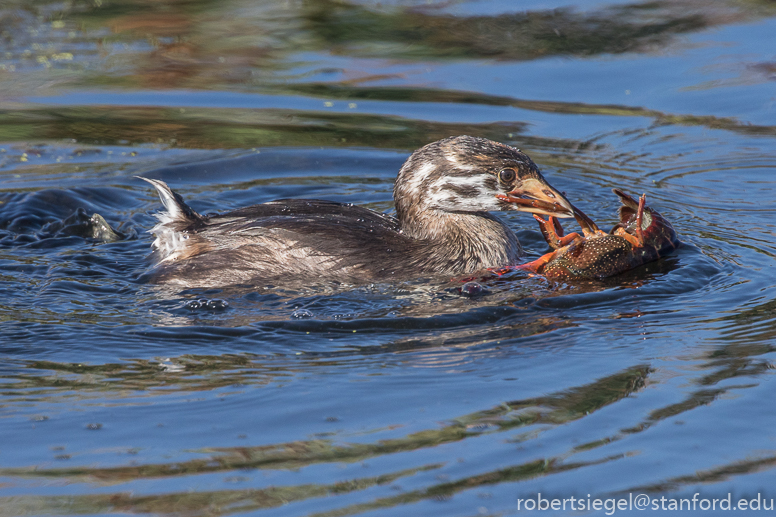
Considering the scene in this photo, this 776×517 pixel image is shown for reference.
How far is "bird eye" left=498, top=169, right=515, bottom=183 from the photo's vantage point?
6836 mm

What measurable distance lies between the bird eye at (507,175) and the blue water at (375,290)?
68 centimetres

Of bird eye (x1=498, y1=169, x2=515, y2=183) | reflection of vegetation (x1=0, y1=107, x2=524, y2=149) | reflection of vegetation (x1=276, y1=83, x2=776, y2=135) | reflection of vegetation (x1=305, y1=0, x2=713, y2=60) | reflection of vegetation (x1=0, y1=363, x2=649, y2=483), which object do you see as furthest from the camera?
reflection of vegetation (x1=305, y1=0, x2=713, y2=60)

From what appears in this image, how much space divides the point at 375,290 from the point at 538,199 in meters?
1.30

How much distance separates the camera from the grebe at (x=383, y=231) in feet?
21.6

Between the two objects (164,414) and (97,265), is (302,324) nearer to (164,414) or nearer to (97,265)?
(164,414)

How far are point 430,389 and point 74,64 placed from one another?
312 inches

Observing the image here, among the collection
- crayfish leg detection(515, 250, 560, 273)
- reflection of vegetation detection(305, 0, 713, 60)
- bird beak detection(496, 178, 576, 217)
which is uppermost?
reflection of vegetation detection(305, 0, 713, 60)

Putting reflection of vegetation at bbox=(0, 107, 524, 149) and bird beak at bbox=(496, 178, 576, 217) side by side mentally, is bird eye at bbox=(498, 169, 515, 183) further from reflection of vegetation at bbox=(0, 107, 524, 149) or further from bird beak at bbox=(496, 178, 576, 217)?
reflection of vegetation at bbox=(0, 107, 524, 149)

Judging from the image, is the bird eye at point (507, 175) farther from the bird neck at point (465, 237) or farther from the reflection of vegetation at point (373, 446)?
the reflection of vegetation at point (373, 446)

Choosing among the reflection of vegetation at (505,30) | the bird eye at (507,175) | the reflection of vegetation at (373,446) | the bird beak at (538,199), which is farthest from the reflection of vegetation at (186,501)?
the reflection of vegetation at (505,30)

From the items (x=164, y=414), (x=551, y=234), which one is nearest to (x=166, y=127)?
(x=551, y=234)

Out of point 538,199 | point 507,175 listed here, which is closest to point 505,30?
point 507,175

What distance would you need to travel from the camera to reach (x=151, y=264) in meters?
7.13

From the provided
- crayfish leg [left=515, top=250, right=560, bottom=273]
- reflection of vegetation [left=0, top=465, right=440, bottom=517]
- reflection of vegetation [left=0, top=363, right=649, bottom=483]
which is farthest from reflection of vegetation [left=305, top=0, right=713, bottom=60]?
reflection of vegetation [left=0, top=465, right=440, bottom=517]
